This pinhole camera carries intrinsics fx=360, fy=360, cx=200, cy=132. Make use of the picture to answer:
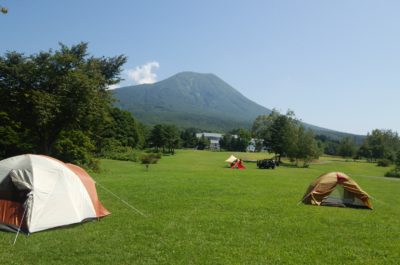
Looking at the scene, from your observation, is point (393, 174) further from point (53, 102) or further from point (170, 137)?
point (170, 137)

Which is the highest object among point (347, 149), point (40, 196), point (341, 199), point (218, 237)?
point (347, 149)

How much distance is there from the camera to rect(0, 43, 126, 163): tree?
26297mm

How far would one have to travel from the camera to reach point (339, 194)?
52.0ft

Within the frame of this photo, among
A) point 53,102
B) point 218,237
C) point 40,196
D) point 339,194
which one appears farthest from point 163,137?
point 218,237

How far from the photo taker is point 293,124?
70875 mm

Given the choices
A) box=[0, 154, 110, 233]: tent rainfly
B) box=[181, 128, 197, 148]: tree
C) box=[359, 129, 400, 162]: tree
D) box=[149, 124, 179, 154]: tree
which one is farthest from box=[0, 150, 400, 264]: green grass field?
box=[181, 128, 197, 148]: tree

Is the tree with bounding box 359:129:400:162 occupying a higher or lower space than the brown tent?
higher

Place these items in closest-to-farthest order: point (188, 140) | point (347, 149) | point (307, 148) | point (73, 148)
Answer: point (73, 148), point (307, 148), point (347, 149), point (188, 140)

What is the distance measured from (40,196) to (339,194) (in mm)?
12104

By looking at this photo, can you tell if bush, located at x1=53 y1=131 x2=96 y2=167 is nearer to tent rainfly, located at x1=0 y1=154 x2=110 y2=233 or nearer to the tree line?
the tree line

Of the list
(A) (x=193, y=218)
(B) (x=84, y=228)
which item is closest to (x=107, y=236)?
(B) (x=84, y=228)

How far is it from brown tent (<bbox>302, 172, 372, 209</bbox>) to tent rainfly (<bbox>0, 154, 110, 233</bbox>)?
30.8 ft

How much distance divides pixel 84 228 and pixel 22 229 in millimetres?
1608

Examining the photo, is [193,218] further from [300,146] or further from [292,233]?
[300,146]
